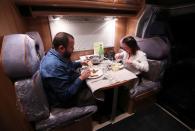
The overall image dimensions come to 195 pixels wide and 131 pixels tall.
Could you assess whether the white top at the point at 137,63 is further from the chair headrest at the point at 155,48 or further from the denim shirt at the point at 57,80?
the denim shirt at the point at 57,80

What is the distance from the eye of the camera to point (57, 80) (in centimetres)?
110

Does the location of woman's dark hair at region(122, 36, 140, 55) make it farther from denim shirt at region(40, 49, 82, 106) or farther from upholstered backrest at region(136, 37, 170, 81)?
denim shirt at region(40, 49, 82, 106)

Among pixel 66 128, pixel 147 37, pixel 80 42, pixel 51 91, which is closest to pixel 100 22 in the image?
pixel 80 42

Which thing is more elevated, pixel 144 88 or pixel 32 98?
pixel 32 98

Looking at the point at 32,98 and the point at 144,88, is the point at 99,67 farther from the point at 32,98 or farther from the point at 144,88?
the point at 32,98

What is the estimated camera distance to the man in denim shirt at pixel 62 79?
3.60ft

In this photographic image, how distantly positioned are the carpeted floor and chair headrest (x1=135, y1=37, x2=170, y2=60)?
88cm

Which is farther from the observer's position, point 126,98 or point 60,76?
point 126,98

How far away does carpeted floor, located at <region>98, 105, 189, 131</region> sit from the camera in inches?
61.4

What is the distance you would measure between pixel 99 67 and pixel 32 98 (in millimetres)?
907

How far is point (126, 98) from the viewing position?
173 centimetres

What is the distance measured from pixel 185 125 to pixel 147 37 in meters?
1.39

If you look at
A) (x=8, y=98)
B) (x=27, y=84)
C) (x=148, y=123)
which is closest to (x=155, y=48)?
(x=148, y=123)

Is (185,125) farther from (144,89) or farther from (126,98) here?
(126,98)
